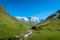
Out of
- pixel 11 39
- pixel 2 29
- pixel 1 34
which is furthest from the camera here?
pixel 2 29

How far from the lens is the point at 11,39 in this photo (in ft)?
484

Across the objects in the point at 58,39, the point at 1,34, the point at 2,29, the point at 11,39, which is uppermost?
the point at 2,29

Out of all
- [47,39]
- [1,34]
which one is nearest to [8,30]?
[1,34]

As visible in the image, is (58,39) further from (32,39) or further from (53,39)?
(32,39)

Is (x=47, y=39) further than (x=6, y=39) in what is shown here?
No

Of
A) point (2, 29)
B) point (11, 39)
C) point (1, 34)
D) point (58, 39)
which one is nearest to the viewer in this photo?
point (58, 39)

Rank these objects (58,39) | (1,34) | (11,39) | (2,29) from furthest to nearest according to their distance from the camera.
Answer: (2,29), (1,34), (11,39), (58,39)

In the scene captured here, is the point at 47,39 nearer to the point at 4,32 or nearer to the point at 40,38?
the point at 40,38

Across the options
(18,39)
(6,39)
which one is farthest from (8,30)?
(18,39)

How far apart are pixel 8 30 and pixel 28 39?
6684cm

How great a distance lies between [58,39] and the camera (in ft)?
441

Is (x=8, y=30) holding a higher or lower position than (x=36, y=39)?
higher

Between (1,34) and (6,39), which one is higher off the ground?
(1,34)

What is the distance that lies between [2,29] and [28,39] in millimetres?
69605
